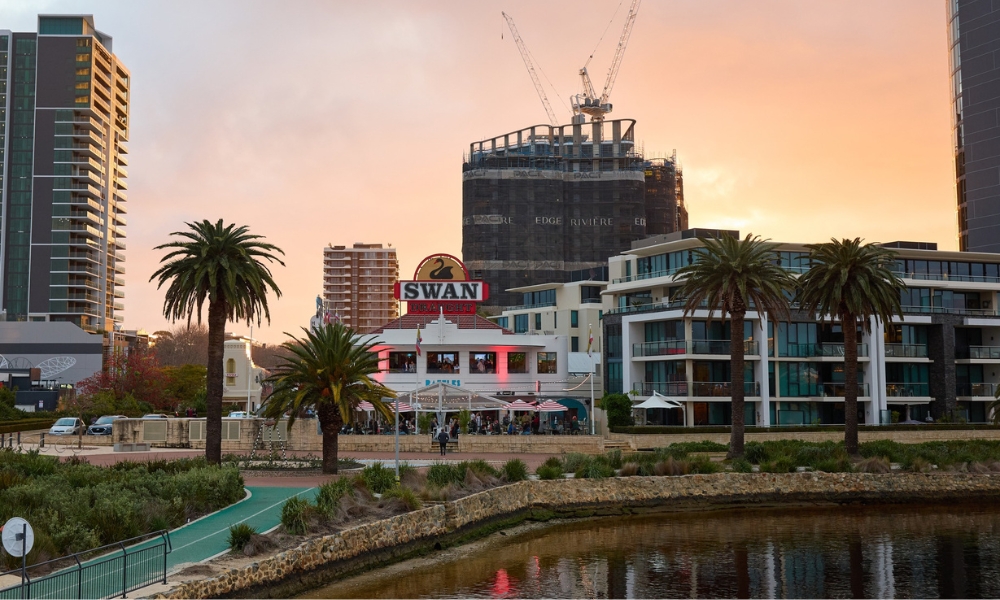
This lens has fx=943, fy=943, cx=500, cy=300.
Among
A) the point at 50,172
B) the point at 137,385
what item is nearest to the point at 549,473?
the point at 137,385

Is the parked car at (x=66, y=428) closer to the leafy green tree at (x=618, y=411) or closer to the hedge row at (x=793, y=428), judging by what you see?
the leafy green tree at (x=618, y=411)

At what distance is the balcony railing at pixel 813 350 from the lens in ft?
238

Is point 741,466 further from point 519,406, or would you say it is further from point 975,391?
point 975,391

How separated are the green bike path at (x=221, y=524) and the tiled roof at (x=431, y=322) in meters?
39.7

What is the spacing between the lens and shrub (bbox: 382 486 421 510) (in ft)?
113

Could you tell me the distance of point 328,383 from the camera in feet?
152

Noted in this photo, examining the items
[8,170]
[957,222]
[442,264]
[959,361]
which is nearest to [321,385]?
[442,264]

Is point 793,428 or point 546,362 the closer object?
point 793,428

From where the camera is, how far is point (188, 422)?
64.6 meters

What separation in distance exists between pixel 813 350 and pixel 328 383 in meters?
42.4

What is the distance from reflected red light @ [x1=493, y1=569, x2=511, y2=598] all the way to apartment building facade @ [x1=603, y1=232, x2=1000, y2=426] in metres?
41.0

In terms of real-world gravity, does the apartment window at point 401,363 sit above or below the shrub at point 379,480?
above

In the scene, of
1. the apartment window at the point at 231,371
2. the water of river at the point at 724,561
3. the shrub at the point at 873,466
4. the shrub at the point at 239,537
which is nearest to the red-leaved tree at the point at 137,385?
the apartment window at the point at 231,371

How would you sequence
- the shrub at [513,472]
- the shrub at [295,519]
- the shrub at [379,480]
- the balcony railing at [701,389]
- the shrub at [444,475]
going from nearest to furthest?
1. the shrub at [295,519]
2. the shrub at [379,480]
3. the shrub at [444,475]
4. the shrub at [513,472]
5. the balcony railing at [701,389]
